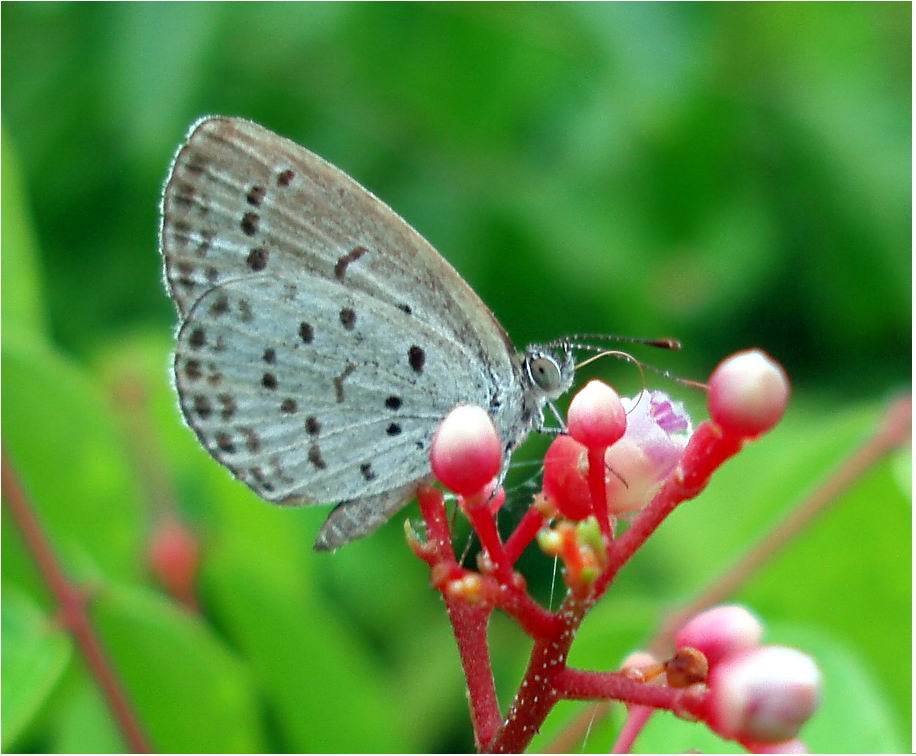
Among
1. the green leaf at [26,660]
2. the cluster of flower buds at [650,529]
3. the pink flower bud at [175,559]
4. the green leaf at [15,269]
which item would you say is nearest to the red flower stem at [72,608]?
the green leaf at [26,660]

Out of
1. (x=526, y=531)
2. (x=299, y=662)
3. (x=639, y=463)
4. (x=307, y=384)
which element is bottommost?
(x=299, y=662)

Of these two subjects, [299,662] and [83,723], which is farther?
[299,662]

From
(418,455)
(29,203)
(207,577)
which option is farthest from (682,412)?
(29,203)

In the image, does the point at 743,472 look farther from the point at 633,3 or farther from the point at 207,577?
the point at 207,577

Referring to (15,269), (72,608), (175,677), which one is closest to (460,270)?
(15,269)

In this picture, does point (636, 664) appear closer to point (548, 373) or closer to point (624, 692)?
point (624, 692)

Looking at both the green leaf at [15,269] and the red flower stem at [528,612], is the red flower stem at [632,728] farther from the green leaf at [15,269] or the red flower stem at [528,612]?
the green leaf at [15,269]
